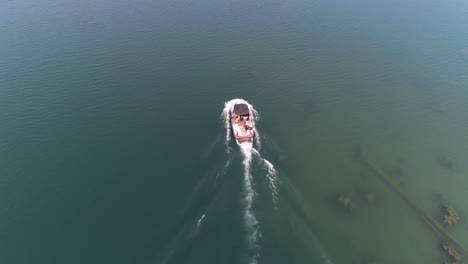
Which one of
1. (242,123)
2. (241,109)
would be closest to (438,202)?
(242,123)

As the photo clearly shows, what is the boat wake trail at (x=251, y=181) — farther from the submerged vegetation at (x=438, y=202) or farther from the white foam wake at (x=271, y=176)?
the submerged vegetation at (x=438, y=202)

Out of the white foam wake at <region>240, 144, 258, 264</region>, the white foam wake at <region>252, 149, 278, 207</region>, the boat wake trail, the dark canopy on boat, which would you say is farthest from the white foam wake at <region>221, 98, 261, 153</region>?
the white foam wake at <region>252, 149, 278, 207</region>

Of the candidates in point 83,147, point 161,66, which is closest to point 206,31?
point 161,66

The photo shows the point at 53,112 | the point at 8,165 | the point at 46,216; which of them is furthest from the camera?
the point at 53,112

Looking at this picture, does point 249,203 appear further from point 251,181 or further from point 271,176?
point 271,176

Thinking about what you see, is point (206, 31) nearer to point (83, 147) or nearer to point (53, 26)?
point (53, 26)

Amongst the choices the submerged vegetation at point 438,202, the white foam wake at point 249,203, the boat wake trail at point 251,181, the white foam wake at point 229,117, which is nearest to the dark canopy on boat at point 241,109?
the white foam wake at point 229,117
